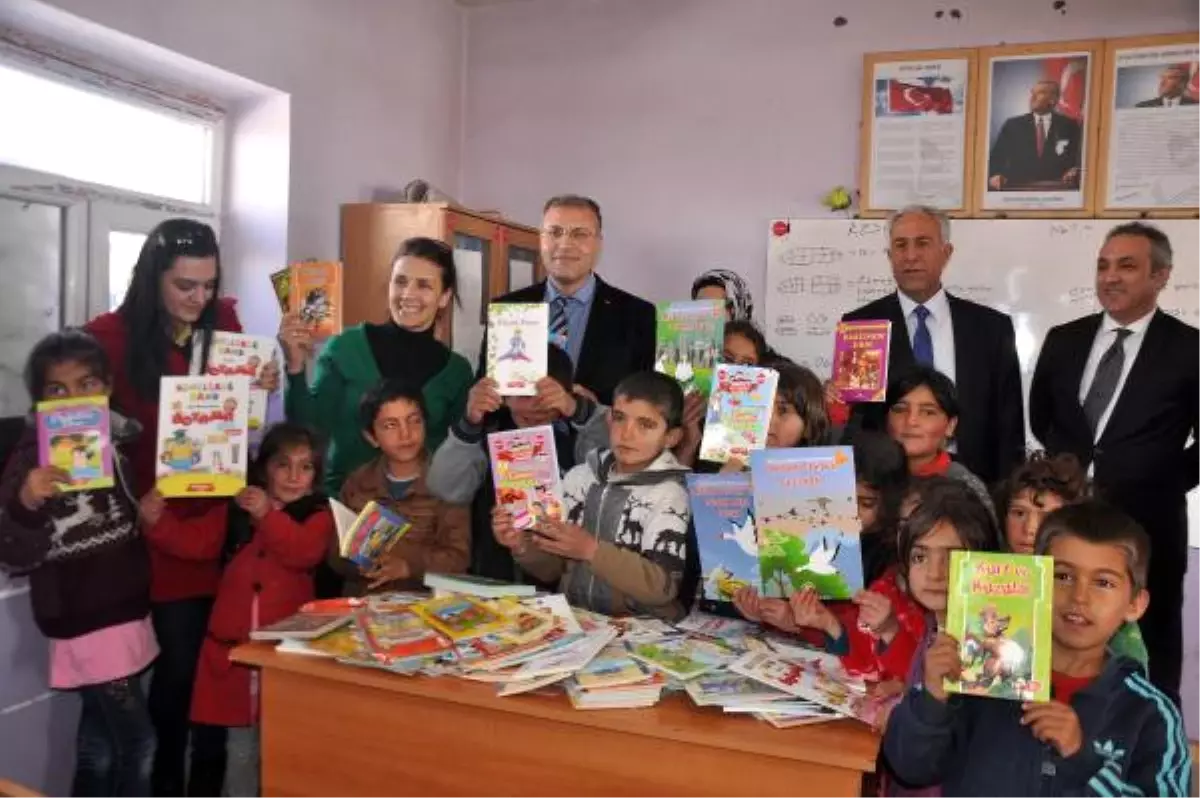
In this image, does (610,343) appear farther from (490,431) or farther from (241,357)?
(241,357)

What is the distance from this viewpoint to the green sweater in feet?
9.37

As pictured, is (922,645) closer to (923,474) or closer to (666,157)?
(923,474)

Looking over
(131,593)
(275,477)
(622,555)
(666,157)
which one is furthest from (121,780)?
(666,157)

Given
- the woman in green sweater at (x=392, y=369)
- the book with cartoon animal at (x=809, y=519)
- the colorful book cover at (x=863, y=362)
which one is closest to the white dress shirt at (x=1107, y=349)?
the colorful book cover at (x=863, y=362)

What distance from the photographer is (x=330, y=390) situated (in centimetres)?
290

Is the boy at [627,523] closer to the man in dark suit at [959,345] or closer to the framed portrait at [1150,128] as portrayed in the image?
the man in dark suit at [959,345]

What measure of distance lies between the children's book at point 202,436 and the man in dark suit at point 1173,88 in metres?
4.10

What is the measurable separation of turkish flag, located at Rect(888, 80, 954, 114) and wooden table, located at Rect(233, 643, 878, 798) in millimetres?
3681

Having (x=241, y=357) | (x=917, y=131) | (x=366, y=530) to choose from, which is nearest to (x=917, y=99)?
(x=917, y=131)

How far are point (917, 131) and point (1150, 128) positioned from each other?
1001 mm

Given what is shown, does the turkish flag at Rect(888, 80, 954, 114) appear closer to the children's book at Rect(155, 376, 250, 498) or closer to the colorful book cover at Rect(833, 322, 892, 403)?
the colorful book cover at Rect(833, 322, 892, 403)

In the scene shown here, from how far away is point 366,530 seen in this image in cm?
221

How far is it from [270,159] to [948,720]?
352 cm

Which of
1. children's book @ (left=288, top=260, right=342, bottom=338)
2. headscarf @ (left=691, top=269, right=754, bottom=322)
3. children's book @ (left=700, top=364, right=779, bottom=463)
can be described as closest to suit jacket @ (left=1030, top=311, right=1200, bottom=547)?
children's book @ (left=700, top=364, right=779, bottom=463)
